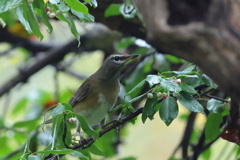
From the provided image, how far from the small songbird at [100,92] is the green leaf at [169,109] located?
90 cm

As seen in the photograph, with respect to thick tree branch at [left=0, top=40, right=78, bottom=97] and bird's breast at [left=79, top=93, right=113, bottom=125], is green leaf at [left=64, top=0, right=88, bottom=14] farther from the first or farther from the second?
thick tree branch at [left=0, top=40, right=78, bottom=97]

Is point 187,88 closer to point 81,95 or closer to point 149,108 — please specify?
point 149,108

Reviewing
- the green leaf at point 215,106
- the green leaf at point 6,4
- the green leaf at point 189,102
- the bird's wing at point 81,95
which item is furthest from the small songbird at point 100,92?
the green leaf at point 6,4

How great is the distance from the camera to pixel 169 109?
6.26ft

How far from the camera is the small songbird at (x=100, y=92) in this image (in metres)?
2.85

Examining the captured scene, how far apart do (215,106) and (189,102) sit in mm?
221

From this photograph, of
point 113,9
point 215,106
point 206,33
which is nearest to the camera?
point 206,33

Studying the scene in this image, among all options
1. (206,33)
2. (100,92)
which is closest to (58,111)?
(206,33)

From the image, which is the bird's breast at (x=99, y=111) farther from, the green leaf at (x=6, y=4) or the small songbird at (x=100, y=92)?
the green leaf at (x=6, y=4)

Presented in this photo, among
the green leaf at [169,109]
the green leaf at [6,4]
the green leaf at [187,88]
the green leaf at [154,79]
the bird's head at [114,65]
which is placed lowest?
the bird's head at [114,65]

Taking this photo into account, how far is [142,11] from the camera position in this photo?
4.27 ft

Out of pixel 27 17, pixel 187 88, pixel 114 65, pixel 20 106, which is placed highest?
pixel 27 17

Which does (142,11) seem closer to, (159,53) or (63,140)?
(63,140)

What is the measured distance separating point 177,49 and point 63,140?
0.83 m
